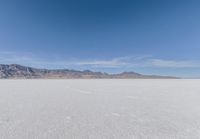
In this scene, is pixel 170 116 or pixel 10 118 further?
pixel 170 116

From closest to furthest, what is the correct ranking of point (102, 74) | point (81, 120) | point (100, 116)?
point (81, 120) → point (100, 116) → point (102, 74)

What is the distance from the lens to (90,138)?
3029 millimetres

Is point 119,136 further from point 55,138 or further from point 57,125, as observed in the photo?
point 57,125

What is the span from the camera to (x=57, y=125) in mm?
3727

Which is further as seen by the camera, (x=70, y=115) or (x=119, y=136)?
(x=70, y=115)

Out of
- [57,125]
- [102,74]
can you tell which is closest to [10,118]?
[57,125]

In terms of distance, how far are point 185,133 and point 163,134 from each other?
43 centimetres

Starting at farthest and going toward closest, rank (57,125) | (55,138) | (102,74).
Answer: (102,74), (57,125), (55,138)

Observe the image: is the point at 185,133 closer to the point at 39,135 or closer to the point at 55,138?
the point at 55,138

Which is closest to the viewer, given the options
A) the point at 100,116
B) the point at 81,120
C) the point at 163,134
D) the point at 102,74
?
the point at 163,134

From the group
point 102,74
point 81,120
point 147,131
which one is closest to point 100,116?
point 81,120

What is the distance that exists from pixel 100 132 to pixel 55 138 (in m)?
0.86

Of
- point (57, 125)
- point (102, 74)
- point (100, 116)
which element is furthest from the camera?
point (102, 74)

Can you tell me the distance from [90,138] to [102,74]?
12864cm
